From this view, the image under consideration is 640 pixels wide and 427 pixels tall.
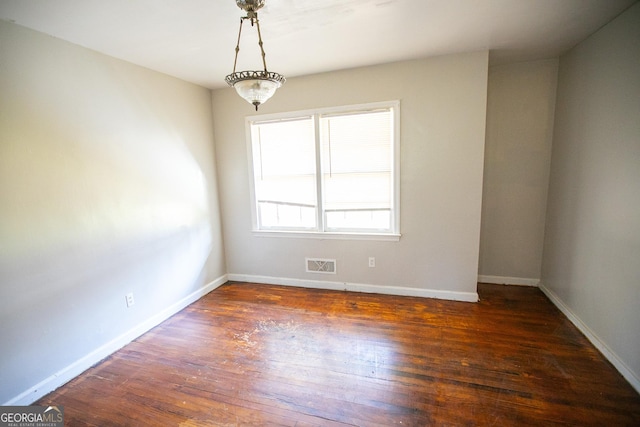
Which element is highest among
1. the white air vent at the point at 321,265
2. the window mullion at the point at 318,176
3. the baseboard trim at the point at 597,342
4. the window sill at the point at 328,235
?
the window mullion at the point at 318,176

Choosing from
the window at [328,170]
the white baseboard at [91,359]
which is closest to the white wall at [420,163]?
the window at [328,170]

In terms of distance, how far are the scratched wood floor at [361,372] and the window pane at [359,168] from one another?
1.07 metres

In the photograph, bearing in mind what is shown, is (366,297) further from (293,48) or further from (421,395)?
(293,48)

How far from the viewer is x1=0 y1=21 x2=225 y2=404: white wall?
1.81 meters

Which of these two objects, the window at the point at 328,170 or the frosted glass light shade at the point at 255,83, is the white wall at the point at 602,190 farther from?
the frosted glass light shade at the point at 255,83

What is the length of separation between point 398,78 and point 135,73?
2.60 m

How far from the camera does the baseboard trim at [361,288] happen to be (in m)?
3.06

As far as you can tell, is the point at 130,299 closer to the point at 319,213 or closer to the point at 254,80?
the point at 319,213

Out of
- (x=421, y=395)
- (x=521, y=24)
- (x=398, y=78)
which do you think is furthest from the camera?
(x=398, y=78)

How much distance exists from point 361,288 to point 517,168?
2.33 meters

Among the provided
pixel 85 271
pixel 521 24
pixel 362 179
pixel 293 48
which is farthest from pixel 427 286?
pixel 85 271

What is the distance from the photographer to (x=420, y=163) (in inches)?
117

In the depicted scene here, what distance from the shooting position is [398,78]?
2904 mm

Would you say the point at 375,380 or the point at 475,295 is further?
the point at 475,295
